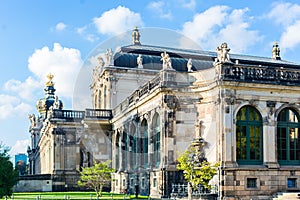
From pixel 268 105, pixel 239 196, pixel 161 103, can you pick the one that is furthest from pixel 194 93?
pixel 239 196

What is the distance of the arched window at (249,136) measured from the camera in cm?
3616

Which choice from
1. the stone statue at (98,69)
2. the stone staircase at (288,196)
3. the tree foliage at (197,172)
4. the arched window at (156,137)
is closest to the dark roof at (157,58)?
the stone statue at (98,69)

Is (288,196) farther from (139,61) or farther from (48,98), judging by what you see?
(48,98)

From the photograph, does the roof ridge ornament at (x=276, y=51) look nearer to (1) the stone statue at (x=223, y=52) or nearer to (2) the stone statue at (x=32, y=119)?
(1) the stone statue at (x=223, y=52)

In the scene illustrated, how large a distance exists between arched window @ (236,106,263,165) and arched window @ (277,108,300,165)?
1617 mm

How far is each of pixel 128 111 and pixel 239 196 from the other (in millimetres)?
17631

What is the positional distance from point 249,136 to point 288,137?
3181 mm

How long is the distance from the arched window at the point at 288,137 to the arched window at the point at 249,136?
5.30 feet

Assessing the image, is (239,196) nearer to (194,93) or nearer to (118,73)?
(194,93)

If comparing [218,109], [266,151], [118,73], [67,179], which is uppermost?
[118,73]

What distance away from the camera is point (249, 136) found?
36.5m

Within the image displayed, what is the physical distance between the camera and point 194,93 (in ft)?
127

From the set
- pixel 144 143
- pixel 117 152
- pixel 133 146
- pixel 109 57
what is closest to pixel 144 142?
pixel 144 143

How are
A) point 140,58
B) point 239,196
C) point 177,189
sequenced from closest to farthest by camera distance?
point 239,196 → point 177,189 → point 140,58
